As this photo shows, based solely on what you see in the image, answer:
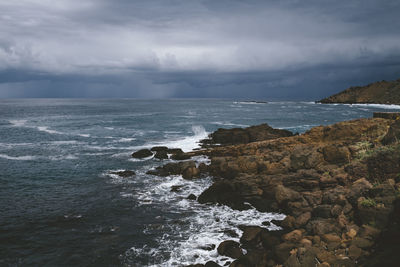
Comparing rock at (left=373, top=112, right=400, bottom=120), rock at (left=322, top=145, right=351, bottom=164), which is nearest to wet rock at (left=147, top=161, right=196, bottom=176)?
rock at (left=322, top=145, right=351, bottom=164)

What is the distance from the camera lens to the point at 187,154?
35.6 meters

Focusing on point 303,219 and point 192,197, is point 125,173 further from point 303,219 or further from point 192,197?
point 303,219

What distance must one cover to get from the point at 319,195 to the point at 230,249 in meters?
7.51

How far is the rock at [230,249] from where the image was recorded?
13272mm

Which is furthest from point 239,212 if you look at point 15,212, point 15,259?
point 15,212

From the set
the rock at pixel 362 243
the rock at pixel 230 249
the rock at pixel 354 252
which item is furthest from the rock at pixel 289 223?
the rock at pixel 354 252

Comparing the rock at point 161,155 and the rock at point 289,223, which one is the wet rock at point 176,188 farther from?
the rock at point 161,155

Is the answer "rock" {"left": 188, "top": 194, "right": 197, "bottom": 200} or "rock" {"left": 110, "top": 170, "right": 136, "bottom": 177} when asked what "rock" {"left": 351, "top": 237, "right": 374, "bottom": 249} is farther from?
"rock" {"left": 110, "top": 170, "right": 136, "bottom": 177}

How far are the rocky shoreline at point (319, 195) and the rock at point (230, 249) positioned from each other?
0.05 m

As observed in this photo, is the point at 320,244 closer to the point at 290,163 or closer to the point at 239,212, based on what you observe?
the point at 239,212

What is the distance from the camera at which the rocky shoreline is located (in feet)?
36.0

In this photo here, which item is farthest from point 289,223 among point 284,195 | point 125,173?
point 125,173

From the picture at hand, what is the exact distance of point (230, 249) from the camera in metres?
13.6

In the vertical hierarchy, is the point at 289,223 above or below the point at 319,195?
below
